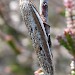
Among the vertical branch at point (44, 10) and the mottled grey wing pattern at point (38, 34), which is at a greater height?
the vertical branch at point (44, 10)

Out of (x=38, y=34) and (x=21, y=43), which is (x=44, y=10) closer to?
(x=38, y=34)

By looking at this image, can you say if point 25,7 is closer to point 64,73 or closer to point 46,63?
point 46,63

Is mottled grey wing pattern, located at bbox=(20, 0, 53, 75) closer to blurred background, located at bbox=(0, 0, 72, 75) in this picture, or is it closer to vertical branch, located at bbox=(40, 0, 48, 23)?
vertical branch, located at bbox=(40, 0, 48, 23)

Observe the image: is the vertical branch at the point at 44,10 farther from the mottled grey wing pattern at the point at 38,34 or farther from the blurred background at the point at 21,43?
the blurred background at the point at 21,43

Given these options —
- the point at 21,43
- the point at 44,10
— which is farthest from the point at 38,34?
the point at 21,43

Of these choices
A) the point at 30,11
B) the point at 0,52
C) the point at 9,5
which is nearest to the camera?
the point at 30,11


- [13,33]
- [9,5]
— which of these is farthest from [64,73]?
[9,5]

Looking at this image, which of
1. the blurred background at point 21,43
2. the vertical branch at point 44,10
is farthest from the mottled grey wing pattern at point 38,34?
the blurred background at point 21,43

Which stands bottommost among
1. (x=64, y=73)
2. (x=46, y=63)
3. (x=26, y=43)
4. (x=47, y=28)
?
(x=46, y=63)
